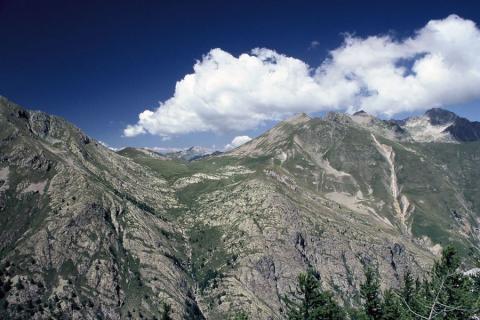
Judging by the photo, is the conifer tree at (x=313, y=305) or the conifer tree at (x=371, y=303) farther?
the conifer tree at (x=371, y=303)

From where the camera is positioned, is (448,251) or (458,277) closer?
(458,277)

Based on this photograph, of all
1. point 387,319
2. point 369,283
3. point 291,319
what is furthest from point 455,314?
point 291,319

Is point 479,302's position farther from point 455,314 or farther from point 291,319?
point 291,319

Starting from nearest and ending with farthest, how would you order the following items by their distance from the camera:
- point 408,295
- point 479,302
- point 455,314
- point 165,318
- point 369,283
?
point 479,302 < point 455,314 < point 165,318 < point 369,283 < point 408,295

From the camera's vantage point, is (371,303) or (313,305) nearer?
(313,305)

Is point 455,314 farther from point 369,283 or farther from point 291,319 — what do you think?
point 291,319

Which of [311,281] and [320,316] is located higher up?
[311,281]

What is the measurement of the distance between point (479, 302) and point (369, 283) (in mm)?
52149

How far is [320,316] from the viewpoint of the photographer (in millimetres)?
84500

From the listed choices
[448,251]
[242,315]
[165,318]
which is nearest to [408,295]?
[448,251]

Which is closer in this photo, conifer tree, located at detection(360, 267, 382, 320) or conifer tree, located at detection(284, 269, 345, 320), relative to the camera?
conifer tree, located at detection(284, 269, 345, 320)

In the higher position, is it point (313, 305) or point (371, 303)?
point (313, 305)

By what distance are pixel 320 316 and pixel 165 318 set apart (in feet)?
100

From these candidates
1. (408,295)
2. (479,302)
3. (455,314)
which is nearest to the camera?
(479,302)
